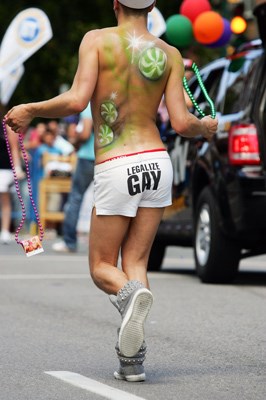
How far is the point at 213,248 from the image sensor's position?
1188 cm

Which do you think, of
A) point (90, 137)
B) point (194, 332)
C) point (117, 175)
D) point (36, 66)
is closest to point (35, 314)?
point (194, 332)

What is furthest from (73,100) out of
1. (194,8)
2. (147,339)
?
(194,8)

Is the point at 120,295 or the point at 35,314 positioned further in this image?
the point at 35,314

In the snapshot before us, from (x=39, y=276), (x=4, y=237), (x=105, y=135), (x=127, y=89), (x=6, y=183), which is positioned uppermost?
(x=127, y=89)

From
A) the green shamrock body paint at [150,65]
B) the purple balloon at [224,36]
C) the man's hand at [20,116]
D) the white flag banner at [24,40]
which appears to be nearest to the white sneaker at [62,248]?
the purple balloon at [224,36]

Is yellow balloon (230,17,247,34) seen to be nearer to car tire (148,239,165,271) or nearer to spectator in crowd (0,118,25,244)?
car tire (148,239,165,271)

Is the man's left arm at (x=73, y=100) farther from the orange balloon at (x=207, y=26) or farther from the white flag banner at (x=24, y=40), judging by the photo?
the white flag banner at (x=24, y=40)

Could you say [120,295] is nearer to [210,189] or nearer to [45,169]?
[210,189]

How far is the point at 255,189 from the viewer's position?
1116cm

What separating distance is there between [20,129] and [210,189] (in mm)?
5541

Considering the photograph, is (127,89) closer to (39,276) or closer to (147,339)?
(147,339)

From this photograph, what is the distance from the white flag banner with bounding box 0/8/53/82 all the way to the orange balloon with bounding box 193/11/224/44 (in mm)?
4684

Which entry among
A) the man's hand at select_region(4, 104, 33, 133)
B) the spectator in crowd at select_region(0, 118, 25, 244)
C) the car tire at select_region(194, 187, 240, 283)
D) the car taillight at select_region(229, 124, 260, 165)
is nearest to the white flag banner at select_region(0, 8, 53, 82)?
the spectator in crowd at select_region(0, 118, 25, 244)

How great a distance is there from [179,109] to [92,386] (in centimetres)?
137
